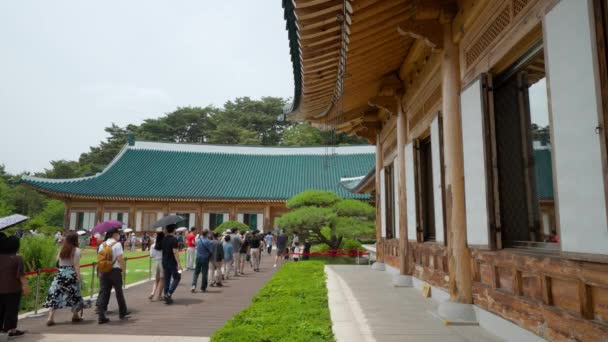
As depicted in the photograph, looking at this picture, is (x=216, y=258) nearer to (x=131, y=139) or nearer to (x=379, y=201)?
(x=379, y=201)

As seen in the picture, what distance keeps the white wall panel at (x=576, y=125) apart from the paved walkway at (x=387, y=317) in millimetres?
1784

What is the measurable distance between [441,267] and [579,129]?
3.73m

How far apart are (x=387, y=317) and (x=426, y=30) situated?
11.7 feet

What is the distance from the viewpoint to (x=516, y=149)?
4426 mm

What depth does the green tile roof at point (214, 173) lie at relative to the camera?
30.1m

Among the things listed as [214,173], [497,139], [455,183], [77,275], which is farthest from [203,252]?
[214,173]

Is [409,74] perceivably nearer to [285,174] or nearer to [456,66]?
[456,66]

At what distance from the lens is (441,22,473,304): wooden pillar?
493 centimetres

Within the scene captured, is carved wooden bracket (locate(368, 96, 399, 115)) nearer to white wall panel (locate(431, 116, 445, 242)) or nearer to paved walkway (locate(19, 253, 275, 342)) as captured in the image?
white wall panel (locate(431, 116, 445, 242))

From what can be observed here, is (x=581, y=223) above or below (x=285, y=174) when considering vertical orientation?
below

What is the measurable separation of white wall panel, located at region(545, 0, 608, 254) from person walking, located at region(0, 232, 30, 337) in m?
6.14

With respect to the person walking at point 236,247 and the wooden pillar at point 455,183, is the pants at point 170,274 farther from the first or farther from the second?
the wooden pillar at point 455,183

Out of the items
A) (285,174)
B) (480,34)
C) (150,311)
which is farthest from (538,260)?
(285,174)

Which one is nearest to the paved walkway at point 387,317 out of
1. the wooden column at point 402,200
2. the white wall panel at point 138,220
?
the wooden column at point 402,200
